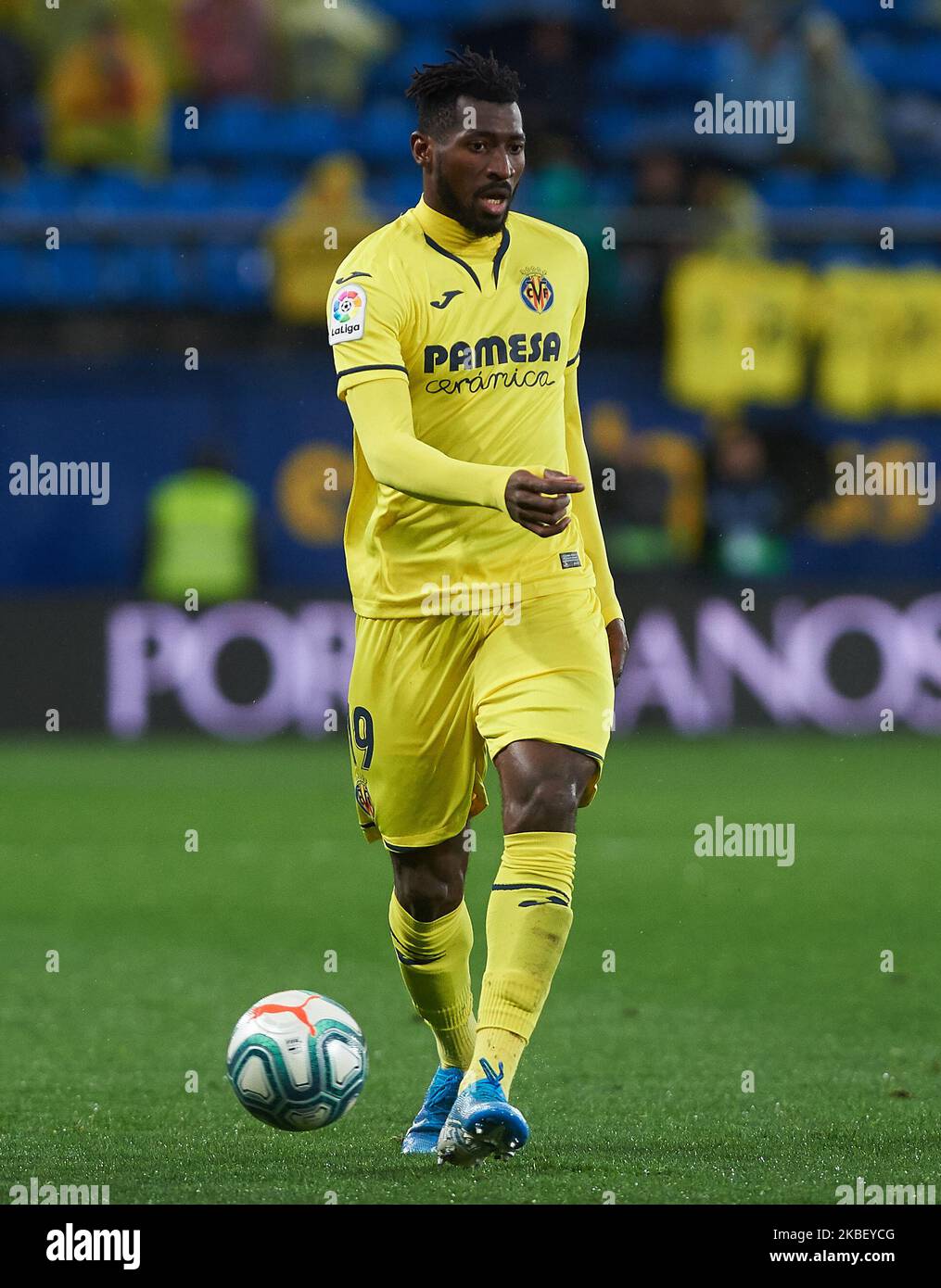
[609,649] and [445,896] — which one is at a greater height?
[609,649]

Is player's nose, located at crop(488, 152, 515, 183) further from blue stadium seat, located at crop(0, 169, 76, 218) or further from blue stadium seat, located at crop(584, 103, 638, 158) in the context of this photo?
blue stadium seat, located at crop(584, 103, 638, 158)

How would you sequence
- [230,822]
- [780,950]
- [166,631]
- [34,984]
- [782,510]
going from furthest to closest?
[782,510] → [166,631] → [230,822] → [780,950] → [34,984]

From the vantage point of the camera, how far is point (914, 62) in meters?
18.0

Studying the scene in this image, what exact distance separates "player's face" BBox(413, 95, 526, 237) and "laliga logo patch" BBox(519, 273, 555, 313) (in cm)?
15

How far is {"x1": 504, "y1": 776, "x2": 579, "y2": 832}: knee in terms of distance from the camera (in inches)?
186

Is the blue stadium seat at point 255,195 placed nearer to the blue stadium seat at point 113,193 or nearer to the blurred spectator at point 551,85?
the blue stadium seat at point 113,193

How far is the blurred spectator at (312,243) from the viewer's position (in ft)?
48.0

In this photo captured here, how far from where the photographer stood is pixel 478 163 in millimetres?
4926

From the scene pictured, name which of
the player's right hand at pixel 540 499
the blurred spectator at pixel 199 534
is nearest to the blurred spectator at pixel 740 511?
the blurred spectator at pixel 199 534

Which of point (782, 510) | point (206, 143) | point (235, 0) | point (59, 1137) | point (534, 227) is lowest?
point (59, 1137)

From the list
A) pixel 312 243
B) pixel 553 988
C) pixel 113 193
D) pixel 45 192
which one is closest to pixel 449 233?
pixel 553 988

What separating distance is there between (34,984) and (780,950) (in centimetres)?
261

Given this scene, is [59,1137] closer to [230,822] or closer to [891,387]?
[230,822]

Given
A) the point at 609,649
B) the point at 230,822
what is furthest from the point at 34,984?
the point at 230,822
